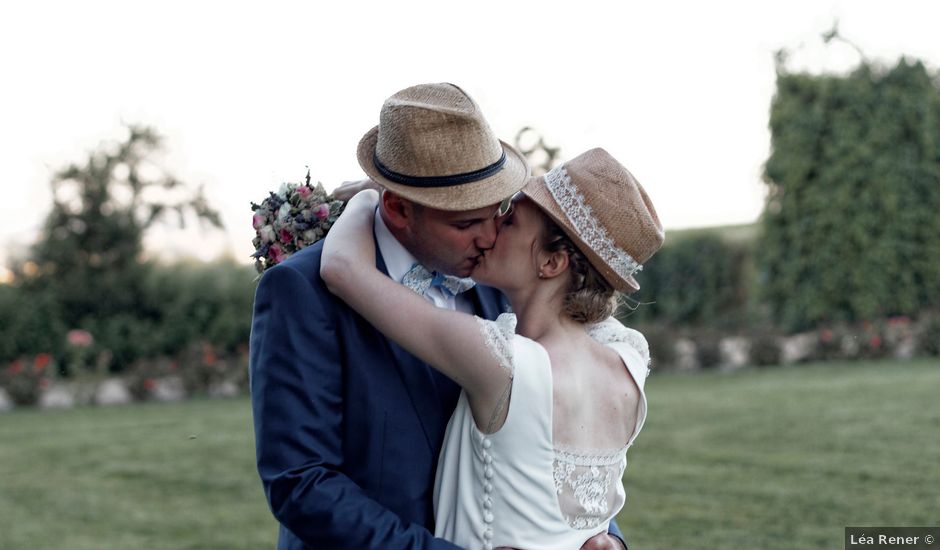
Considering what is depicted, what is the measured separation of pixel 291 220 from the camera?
8.75 ft

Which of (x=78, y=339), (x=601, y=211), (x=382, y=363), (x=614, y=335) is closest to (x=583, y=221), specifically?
(x=601, y=211)

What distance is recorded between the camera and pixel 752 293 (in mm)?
19078

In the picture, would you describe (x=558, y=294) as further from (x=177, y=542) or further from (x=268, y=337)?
(x=177, y=542)

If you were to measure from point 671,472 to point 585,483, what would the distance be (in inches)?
249

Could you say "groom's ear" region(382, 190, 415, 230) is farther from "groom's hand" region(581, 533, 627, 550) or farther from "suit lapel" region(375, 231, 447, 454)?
"groom's hand" region(581, 533, 627, 550)

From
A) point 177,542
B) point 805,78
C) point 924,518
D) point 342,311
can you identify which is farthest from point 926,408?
point 342,311

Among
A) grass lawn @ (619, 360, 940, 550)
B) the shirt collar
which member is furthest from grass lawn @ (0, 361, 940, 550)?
the shirt collar

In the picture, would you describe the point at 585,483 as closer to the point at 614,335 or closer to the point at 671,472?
the point at 614,335

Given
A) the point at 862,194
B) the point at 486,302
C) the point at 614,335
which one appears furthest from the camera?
the point at 862,194

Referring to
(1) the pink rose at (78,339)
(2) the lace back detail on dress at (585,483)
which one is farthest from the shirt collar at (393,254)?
(1) the pink rose at (78,339)

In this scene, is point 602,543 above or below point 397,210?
below

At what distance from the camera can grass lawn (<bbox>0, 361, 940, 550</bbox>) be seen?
701cm

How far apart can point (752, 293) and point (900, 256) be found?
2.54 metres

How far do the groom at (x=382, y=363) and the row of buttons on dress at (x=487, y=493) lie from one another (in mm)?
107
